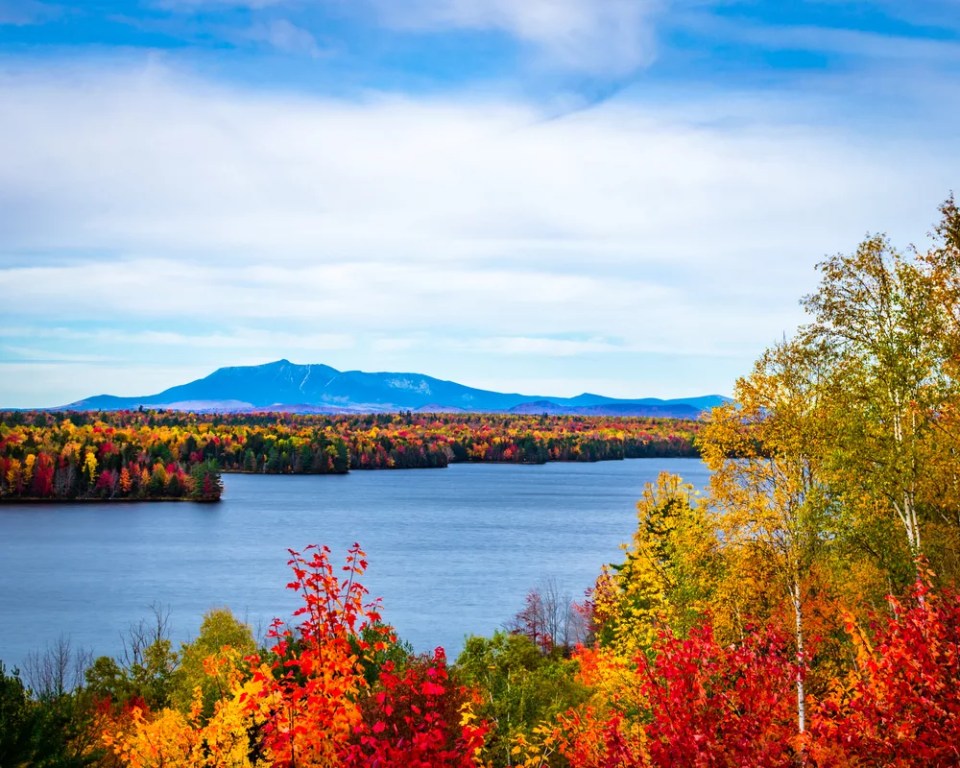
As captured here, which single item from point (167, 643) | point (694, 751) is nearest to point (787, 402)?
point (694, 751)

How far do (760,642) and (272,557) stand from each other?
83.0 metres

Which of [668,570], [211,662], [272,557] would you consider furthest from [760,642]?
[272,557]

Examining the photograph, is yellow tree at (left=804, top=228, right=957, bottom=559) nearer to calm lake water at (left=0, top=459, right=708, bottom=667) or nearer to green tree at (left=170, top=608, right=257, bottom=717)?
green tree at (left=170, top=608, right=257, bottom=717)

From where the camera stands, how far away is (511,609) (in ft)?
218

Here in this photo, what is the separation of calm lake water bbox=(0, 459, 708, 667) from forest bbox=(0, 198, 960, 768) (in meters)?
29.6

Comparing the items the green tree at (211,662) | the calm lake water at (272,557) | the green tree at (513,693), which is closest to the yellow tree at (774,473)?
the green tree at (513,693)

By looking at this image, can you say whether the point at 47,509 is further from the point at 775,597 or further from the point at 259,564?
the point at 775,597

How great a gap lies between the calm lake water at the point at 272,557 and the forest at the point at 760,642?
97.1 ft

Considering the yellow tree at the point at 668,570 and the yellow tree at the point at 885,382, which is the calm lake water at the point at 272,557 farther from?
the yellow tree at the point at 885,382

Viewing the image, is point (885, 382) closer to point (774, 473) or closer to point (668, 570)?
point (774, 473)

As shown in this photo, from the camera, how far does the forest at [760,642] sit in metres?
10.8

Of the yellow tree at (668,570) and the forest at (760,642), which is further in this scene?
the yellow tree at (668,570)

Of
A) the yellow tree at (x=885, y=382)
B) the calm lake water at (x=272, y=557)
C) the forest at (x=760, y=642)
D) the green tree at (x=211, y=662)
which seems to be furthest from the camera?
the calm lake water at (x=272, y=557)

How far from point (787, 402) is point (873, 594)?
4950mm
